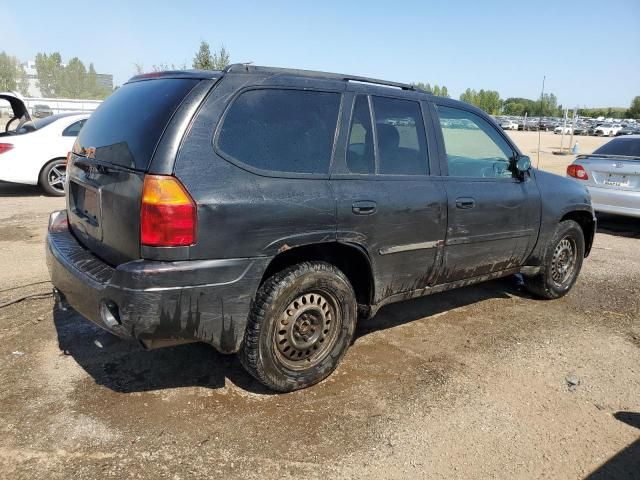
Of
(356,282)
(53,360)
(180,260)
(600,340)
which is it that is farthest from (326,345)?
(600,340)

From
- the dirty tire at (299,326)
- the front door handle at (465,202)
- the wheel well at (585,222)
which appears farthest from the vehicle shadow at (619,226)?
the dirty tire at (299,326)

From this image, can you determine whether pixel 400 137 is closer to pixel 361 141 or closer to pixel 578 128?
pixel 361 141

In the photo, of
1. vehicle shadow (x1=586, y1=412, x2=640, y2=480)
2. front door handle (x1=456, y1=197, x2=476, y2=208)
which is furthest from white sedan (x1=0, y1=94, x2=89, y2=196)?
vehicle shadow (x1=586, y1=412, x2=640, y2=480)

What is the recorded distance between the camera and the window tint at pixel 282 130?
9.50ft

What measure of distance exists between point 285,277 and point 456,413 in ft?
4.28

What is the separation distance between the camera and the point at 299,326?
3281mm

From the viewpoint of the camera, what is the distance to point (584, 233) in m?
5.60

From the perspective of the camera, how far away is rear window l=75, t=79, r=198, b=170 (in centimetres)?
280

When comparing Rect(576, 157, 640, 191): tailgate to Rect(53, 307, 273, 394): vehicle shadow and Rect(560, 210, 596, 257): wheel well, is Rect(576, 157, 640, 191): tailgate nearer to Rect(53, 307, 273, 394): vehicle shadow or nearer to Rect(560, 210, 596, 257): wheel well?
Rect(560, 210, 596, 257): wheel well

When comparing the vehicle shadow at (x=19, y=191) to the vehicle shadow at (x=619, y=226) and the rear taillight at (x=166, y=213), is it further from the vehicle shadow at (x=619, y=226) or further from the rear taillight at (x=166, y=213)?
the vehicle shadow at (x=619, y=226)

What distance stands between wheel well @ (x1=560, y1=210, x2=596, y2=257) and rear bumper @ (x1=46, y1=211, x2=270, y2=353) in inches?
144

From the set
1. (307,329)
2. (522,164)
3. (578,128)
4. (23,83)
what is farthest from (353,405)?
(23,83)

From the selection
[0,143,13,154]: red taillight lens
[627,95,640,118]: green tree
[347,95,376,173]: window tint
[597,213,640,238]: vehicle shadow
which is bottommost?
[597,213,640,238]: vehicle shadow

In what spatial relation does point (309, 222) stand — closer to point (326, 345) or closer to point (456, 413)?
point (326, 345)
